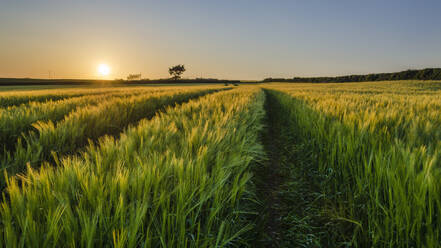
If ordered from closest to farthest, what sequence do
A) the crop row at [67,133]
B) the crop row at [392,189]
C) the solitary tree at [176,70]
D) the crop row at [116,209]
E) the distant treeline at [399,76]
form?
1. the crop row at [116,209]
2. the crop row at [392,189]
3. the crop row at [67,133]
4. the distant treeline at [399,76]
5. the solitary tree at [176,70]

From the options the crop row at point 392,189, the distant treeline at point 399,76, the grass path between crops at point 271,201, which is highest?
the distant treeline at point 399,76

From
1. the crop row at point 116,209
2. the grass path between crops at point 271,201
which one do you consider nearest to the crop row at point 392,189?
the grass path between crops at point 271,201

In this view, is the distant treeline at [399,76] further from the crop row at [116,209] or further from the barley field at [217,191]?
the crop row at [116,209]

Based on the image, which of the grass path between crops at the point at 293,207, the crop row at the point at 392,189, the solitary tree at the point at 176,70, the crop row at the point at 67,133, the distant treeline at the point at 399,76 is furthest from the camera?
the solitary tree at the point at 176,70

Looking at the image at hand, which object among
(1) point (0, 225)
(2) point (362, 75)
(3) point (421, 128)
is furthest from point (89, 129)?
(2) point (362, 75)

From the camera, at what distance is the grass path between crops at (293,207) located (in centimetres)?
182

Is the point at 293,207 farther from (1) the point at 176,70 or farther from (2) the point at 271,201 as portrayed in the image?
(1) the point at 176,70

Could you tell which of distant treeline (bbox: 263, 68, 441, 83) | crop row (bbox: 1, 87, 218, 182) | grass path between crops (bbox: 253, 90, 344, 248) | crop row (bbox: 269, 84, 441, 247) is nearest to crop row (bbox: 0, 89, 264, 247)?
crop row (bbox: 1, 87, 218, 182)

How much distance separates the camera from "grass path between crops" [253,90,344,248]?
1.82 meters

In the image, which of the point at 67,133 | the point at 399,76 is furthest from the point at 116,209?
the point at 399,76

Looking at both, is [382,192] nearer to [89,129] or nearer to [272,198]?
[272,198]

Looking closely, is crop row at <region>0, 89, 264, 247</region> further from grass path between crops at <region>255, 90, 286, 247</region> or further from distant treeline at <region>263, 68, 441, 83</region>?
distant treeline at <region>263, 68, 441, 83</region>

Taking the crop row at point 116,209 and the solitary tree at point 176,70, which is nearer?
the crop row at point 116,209

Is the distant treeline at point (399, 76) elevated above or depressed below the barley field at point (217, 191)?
above
